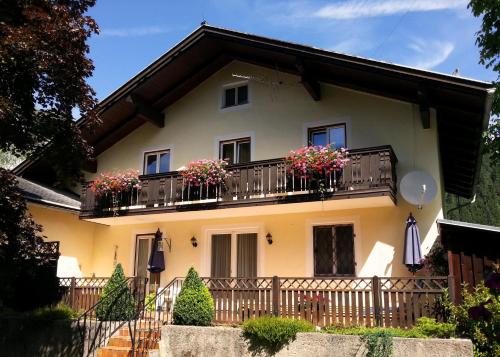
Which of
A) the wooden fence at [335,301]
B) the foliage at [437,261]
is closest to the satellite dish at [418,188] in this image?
the foliage at [437,261]

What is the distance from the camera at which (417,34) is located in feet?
37.8

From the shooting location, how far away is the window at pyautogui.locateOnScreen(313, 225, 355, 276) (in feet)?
42.1

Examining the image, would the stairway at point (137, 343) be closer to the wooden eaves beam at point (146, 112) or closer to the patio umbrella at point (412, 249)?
the patio umbrella at point (412, 249)

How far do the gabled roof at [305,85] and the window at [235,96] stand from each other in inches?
34.7

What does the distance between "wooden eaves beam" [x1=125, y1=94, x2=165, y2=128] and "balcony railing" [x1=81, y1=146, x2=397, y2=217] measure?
2.35 metres

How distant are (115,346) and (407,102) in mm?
9394

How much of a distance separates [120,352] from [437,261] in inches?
288

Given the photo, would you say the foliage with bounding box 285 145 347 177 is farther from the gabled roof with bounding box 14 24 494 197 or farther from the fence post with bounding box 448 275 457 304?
the fence post with bounding box 448 275 457 304

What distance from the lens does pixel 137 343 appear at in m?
10.5

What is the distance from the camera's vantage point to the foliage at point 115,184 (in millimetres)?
14656

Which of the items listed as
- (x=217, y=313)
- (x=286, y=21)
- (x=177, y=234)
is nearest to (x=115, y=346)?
(x=217, y=313)

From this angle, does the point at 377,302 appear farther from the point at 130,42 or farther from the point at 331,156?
the point at 130,42

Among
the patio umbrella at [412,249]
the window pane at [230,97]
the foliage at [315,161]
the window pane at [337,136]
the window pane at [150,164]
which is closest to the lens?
the patio umbrella at [412,249]

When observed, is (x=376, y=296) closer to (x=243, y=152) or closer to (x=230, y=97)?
(x=243, y=152)
